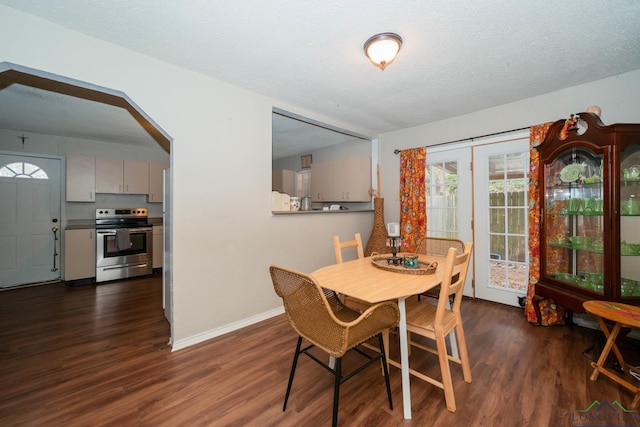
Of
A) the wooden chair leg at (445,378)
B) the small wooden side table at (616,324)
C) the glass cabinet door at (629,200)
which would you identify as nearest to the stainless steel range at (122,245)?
the wooden chair leg at (445,378)

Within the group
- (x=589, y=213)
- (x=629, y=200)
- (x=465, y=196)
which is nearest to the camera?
(x=629, y=200)

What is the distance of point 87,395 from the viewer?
5.63ft

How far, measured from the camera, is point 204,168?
8.05 ft

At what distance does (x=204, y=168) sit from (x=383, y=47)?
71.0 inches

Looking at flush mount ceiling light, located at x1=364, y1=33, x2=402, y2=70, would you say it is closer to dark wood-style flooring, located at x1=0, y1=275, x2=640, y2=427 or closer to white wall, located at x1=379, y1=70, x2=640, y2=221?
white wall, located at x1=379, y1=70, x2=640, y2=221

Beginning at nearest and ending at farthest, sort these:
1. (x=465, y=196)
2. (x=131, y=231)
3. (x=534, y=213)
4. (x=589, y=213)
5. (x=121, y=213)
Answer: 1. (x=589, y=213)
2. (x=534, y=213)
3. (x=465, y=196)
4. (x=131, y=231)
5. (x=121, y=213)

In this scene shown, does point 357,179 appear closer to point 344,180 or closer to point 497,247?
point 344,180

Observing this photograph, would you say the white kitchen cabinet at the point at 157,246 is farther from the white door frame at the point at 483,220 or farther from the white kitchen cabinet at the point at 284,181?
the white door frame at the point at 483,220

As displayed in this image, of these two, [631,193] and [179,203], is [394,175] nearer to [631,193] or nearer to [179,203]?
[631,193]

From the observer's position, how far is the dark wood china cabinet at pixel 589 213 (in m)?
2.10

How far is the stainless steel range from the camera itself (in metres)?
4.35

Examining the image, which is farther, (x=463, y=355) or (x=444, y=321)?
(x=463, y=355)

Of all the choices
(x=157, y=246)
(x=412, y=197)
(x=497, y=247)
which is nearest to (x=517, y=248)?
(x=497, y=247)

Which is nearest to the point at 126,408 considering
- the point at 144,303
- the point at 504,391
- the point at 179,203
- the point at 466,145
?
the point at 179,203
